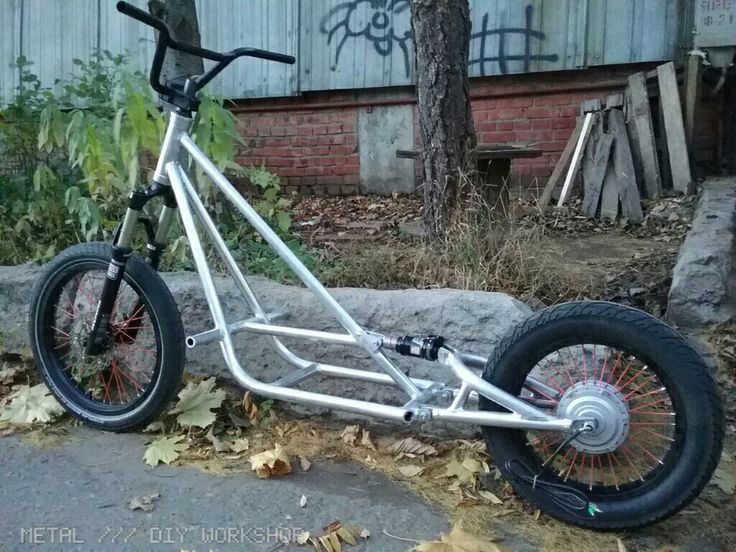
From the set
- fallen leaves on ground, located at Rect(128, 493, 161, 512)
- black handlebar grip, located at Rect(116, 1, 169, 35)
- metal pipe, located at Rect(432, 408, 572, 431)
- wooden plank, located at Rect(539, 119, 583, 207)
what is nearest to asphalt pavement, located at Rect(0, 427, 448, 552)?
fallen leaves on ground, located at Rect(128, 493, 161, 512)

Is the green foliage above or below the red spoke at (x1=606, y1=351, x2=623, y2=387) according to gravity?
above

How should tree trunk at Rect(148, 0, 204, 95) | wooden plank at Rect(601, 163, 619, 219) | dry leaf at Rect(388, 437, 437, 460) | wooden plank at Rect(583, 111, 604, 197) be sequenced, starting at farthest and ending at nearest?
wooden plank at Rect(583, 111, 604, 197)
wooden plank at Rect(601, 163, 619, 219)
tree trunk at Rect(148, 0, 204, 95)
dry leaf at Rect(388, 437, 437, 460)

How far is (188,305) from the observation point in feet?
10.9

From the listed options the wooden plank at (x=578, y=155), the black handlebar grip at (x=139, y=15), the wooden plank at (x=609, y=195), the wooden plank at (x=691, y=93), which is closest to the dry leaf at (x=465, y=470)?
the black handlebar grip at (x=139, y=15)

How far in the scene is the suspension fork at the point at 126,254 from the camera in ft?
9.61

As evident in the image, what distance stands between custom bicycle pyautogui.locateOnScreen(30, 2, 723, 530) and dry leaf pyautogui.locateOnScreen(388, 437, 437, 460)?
0.36m

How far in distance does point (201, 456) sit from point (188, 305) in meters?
0.73

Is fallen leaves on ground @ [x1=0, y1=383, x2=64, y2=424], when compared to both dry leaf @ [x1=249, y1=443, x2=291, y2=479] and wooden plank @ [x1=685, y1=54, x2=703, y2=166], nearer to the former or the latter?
dry leaf @ [x1=249, y1=443, x2=291, y2=479]

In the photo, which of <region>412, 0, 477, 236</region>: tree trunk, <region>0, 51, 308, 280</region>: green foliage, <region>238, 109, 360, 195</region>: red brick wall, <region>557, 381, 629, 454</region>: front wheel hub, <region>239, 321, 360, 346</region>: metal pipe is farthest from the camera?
<region>238, 109, 360, 195</region>: red brick wall

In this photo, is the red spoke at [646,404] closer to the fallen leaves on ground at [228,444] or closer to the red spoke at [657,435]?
the red spoke at [657,435]

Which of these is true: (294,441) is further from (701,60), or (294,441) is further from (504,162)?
(701,60)

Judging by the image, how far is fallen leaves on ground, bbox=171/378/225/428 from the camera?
3.05 meters

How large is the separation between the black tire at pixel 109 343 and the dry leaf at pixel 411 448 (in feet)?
3.00

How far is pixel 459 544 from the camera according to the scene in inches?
87.1
